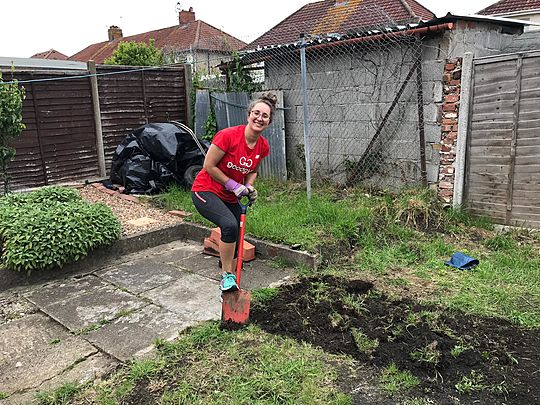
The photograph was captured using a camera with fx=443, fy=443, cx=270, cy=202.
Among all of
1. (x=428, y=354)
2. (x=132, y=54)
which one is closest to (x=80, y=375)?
(x=428, y=354)

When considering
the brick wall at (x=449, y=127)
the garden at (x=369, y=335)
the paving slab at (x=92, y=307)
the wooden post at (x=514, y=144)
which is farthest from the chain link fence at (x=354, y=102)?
the paving slab at (x=92, y=307)

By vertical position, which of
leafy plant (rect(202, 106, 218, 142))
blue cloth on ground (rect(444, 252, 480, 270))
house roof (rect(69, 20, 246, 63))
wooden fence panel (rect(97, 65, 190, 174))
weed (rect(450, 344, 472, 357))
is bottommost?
weed (rect(450, 344, 472, 357))

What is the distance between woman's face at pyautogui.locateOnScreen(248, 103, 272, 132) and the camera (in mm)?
3334

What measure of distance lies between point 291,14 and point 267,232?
880cm

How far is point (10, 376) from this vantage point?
9.32 ft

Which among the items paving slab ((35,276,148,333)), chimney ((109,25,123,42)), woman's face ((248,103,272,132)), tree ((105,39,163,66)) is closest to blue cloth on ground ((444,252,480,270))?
woman's face ((248,103,272,132))

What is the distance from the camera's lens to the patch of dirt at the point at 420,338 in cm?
249

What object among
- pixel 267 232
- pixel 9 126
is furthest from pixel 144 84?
pixel 267 232

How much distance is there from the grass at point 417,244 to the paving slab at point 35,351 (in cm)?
197

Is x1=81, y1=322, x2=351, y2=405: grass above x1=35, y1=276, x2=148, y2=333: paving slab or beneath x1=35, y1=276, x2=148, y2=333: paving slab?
above

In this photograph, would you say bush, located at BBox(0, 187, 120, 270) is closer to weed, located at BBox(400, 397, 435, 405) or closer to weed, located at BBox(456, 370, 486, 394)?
weed, located at BBox(400, 397, 435, 405)

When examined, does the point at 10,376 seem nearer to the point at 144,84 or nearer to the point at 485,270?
the point at 485,270

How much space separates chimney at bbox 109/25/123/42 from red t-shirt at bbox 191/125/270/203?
36.5m

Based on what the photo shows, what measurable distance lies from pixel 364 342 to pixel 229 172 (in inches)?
63.2
